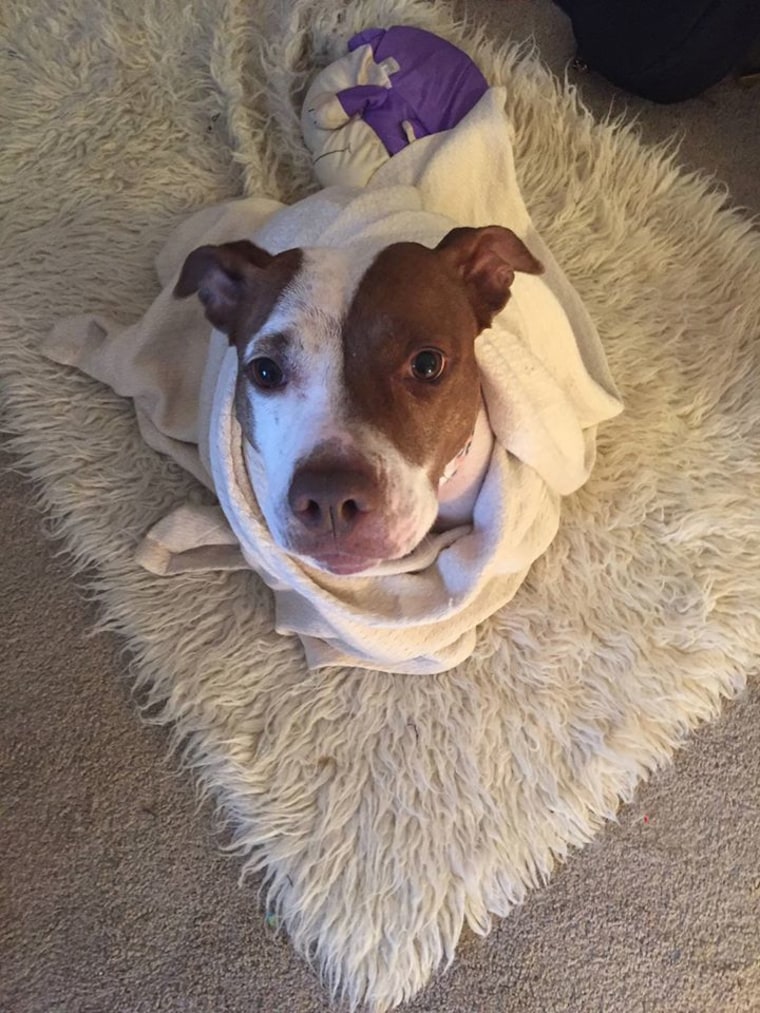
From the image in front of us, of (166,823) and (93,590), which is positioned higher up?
(93,590)

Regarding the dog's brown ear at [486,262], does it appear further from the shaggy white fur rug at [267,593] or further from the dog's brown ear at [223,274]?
the shaggy white fur rug at [267,593]

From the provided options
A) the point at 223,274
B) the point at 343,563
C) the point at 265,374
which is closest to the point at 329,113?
the point at 223,274

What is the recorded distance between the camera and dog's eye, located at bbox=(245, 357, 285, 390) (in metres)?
1.42

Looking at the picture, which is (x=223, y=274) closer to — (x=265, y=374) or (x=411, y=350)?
(x=265, y=374)

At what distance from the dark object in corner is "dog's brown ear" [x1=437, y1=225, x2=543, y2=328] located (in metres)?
1.00

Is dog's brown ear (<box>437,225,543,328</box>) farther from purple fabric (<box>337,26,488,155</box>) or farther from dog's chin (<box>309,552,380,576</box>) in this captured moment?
purple fabric (<box>337,26,488,155</box>)

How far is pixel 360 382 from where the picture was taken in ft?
4.53

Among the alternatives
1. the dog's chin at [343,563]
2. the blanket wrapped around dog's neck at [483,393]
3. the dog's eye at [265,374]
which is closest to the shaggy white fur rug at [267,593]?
the blanket wrapped around dog's neck at [483,393]

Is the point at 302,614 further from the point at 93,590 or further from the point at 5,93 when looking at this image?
the point at 5,93

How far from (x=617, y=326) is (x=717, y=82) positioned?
2.43ft

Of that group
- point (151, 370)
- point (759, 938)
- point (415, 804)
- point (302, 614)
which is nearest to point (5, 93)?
point (151, 370)

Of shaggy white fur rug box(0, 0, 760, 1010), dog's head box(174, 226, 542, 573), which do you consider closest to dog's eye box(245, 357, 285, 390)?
dog's head box(174, 226, 542, 573)

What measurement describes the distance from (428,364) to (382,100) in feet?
3.07

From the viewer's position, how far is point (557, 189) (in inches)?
89.6
